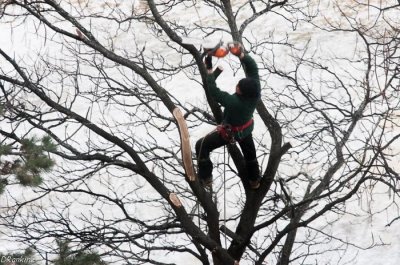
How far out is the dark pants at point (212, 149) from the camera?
279 inches

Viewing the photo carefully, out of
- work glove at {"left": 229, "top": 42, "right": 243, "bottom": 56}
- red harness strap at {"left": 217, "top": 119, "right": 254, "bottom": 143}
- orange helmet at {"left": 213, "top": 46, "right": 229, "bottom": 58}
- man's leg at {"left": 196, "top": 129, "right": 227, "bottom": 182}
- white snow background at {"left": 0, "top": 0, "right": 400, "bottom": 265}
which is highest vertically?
white snow background at {"left": 0, "top": 0, "right": 400, "bottom": 265}

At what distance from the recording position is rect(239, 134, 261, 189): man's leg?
23.4 feet

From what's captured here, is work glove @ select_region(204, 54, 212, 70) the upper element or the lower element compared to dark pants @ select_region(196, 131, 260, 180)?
upper

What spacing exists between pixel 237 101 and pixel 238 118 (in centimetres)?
22

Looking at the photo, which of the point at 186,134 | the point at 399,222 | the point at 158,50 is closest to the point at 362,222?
the point at 399,222

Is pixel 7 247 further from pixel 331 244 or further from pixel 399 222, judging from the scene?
pixel 399 222

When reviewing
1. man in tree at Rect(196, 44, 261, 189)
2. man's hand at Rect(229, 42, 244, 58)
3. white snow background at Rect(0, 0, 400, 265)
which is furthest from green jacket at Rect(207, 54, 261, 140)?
white snow background at Rect(0, 0, 400, 265)

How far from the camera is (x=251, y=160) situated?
23.9 feet

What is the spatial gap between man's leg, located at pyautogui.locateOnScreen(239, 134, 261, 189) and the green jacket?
13.3 inches

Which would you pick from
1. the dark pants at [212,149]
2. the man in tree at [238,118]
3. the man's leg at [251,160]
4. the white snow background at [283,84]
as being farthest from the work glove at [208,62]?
the white snow background at [283,84]

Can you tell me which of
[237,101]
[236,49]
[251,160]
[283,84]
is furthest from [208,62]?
[283,84]

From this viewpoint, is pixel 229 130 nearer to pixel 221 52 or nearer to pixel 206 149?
pixel 206 149

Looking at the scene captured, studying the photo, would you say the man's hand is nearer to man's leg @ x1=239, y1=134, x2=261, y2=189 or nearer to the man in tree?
the man in tree

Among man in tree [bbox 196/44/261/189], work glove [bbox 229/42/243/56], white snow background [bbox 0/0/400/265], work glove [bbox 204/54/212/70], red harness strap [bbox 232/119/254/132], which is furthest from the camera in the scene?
white snow background [bbox 0/0/400/265]
